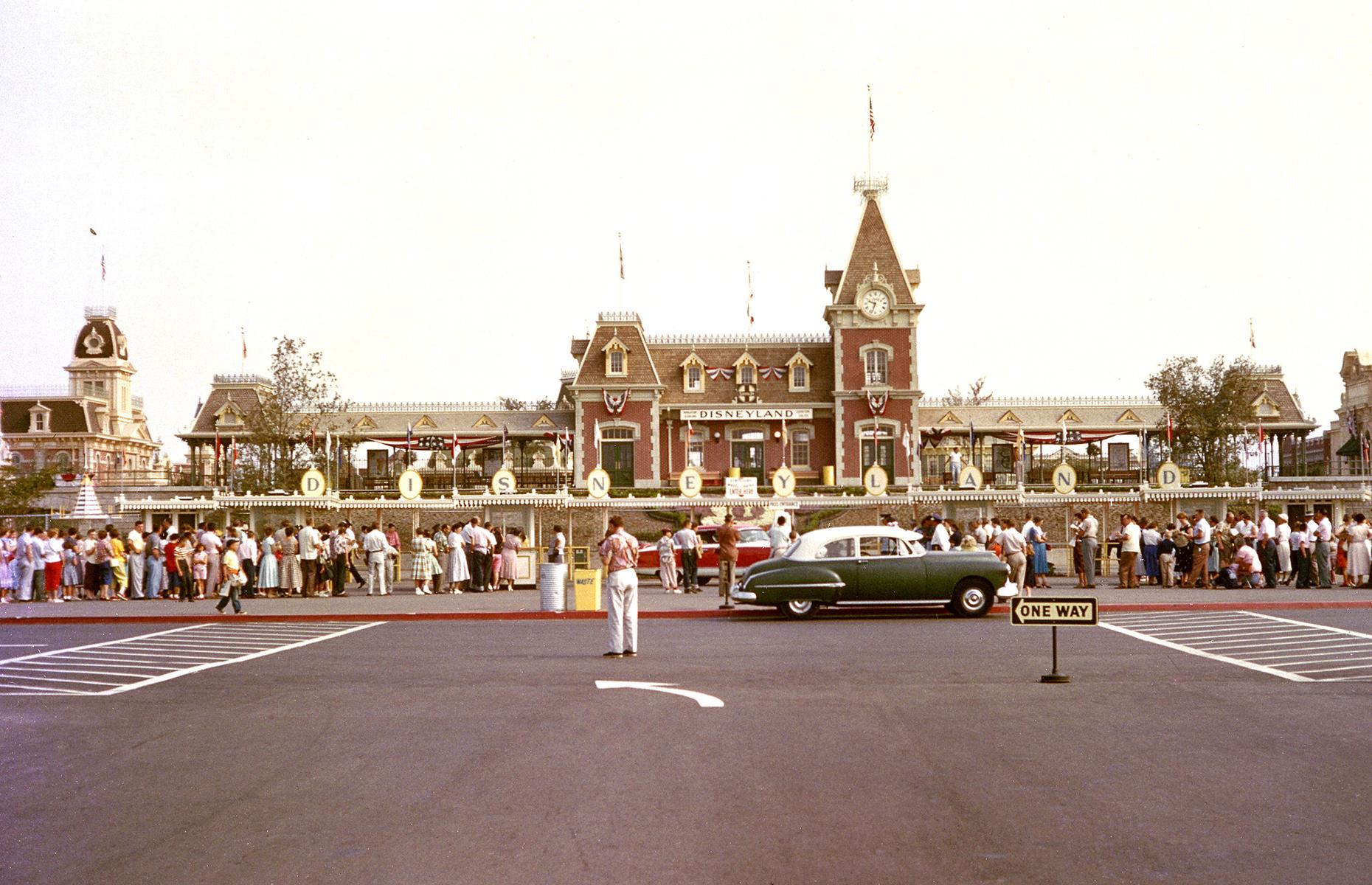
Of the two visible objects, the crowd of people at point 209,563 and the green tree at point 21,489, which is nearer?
the crowd of people at point 209,563

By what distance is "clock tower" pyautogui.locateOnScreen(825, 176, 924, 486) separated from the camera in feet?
194

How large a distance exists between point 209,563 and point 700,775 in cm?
2318

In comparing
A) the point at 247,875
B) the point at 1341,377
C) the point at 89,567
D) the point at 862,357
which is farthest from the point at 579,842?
the point at 1341,377

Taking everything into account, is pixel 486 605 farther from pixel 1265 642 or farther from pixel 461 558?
pixel 1265 642

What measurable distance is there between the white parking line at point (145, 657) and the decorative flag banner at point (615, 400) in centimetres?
3869

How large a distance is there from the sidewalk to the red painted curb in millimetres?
19

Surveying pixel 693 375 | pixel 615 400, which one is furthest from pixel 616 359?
pixel 693 375

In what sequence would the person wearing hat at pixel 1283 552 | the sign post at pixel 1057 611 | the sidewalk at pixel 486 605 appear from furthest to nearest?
the person wearing hat at pixel 1283 552 < the sidewalk at pixel 486 605 < the sign post at pixel 1057 611

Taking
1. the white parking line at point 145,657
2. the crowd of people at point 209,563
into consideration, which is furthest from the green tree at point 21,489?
the white parking line at point 145,657

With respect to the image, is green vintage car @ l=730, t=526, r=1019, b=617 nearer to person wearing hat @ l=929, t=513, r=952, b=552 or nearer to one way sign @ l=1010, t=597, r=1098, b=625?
person wearing hat @ l=929, t=513, r=952, b=552

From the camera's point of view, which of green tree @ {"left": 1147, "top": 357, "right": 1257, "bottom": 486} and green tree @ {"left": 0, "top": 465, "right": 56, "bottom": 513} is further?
green tree @ {"left": 0, "top": 465, "right": 56, "bottom": 513}

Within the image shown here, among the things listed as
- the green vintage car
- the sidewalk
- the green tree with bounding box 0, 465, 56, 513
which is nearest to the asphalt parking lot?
the green vintage car

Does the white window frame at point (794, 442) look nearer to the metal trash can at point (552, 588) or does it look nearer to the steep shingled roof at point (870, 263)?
the steep shingled roof at point (870, 263)

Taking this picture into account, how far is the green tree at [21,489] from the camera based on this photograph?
68.3 metres
